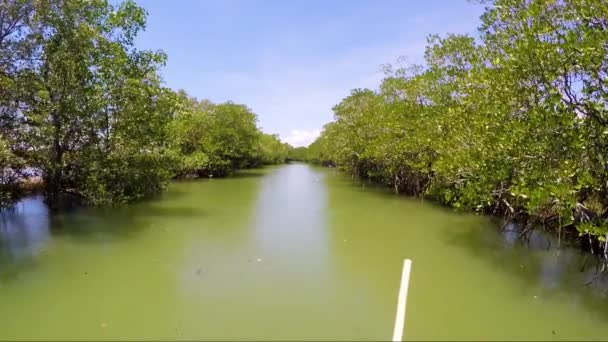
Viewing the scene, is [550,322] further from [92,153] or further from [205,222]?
[92,153]

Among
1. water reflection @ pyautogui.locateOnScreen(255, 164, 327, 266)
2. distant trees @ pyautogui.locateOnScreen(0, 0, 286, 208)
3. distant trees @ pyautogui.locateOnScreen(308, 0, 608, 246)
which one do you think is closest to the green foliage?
distant trees @ pyautogui.locateOnScreen(0, 0, 286, 208)

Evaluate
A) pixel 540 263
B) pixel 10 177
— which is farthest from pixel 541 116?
pixel 10 177

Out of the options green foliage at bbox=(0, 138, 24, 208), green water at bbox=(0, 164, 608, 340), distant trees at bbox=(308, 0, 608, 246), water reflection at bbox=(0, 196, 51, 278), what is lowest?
water reflection at bbox=(0, 196, 51, 278)

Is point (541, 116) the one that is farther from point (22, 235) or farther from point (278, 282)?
point (22, 235)

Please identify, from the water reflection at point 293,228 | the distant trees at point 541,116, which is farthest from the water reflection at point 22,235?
the distant trees at point 541,116

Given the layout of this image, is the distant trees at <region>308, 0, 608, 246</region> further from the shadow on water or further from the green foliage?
the green foliage

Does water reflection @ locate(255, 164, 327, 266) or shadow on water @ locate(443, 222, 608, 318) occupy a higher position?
A: shadow on water @ locate(443, 222, 608, 318)

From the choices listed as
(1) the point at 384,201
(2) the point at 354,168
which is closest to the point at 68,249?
(1) the point at 384,201
